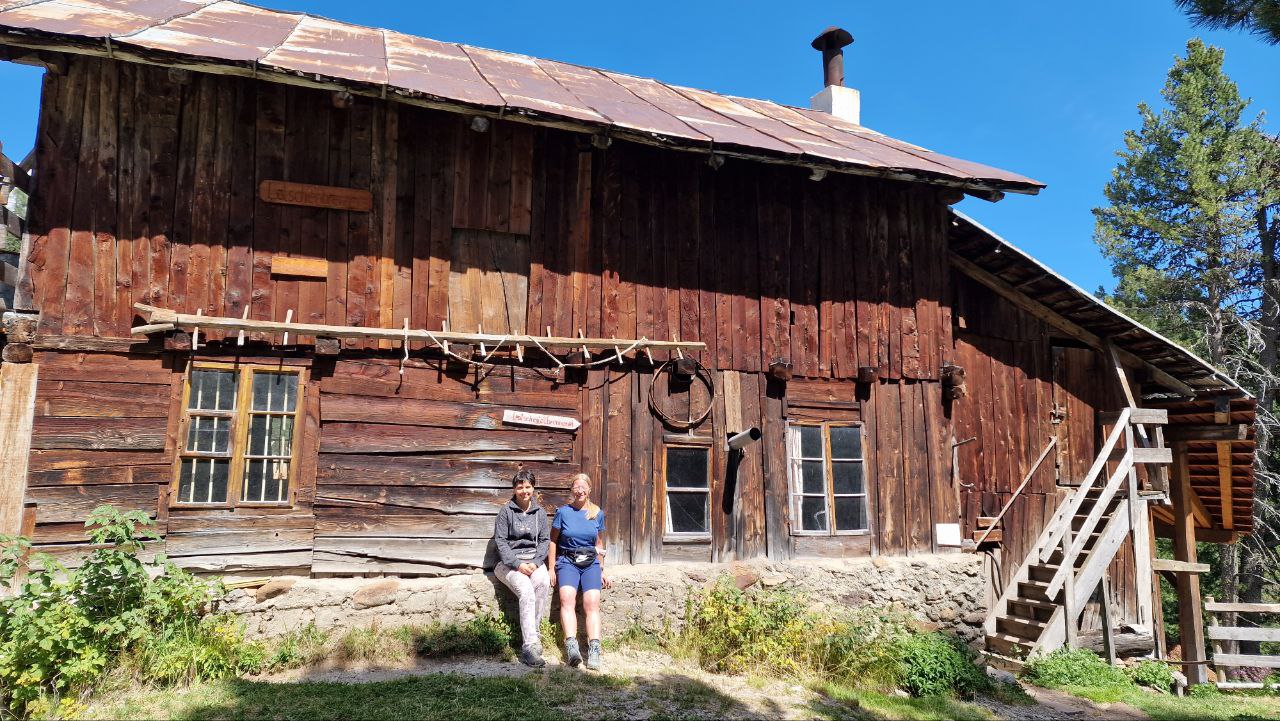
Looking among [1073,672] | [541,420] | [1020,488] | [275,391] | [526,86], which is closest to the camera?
[275,391]

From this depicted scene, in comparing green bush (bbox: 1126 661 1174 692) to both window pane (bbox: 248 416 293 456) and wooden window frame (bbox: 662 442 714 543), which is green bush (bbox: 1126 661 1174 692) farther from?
window pane (bbox: 248 416 293 456)

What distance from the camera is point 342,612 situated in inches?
298

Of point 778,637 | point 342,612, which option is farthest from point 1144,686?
point 342,612

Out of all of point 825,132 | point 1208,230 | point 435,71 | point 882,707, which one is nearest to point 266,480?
point 435,71

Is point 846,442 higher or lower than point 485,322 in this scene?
lower

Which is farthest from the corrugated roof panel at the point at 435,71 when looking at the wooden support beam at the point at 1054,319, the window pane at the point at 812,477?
the wooden support beam at the point at 1054,319

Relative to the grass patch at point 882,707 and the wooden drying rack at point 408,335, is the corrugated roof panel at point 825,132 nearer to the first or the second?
the wooden drying rack at point 408,335

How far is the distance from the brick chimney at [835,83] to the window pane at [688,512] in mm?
7283

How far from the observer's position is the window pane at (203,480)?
738 cm

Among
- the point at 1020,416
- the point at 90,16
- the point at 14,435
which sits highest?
the point at 90,16

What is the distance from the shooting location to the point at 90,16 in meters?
7.37

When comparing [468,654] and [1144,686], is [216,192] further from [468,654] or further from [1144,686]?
[1144,686]

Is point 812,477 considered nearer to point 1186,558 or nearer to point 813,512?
point 813,512

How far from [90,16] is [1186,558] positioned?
49.0ft
